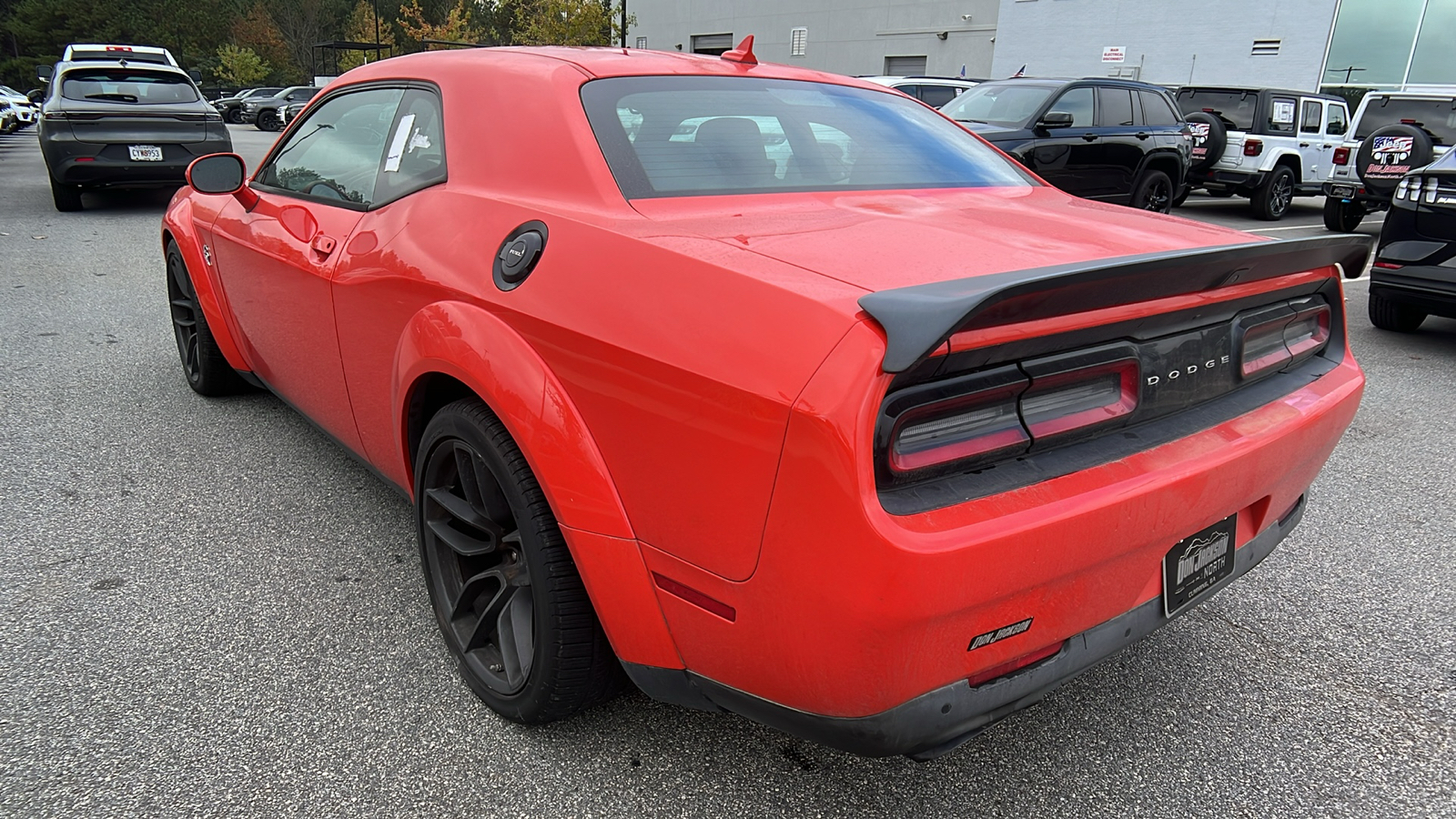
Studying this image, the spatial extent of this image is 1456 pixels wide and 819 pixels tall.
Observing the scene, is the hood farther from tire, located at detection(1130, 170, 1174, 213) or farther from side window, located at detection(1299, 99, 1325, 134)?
side window, located at detection(1299, 99, 1325, 134)

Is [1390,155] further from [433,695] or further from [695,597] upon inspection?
[433,695]

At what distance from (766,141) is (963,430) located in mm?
1202

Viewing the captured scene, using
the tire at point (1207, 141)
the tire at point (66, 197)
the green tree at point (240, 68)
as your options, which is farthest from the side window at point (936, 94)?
the green tree at point (240, 68)

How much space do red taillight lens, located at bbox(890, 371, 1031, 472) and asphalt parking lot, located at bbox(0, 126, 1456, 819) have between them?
0.86m

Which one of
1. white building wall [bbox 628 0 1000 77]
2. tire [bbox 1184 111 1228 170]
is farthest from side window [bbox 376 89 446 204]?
white building wall [bbox 628 0 1000 77]

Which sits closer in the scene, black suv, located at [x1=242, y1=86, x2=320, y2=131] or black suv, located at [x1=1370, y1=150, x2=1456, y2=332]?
black suv, located at [x1=1370, y1=150, x2=1456, y2=332]

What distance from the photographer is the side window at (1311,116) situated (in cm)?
1352

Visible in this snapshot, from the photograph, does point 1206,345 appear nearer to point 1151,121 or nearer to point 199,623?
point 199,623

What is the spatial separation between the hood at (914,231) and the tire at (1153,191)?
8.86m

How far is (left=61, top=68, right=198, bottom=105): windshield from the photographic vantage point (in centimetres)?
1002

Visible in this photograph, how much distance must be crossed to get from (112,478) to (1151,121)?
10.8 meters

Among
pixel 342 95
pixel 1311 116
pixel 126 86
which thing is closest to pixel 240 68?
pixel 126 86

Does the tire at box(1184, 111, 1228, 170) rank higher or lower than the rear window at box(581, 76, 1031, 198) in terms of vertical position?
lower

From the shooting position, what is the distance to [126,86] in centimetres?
1027
